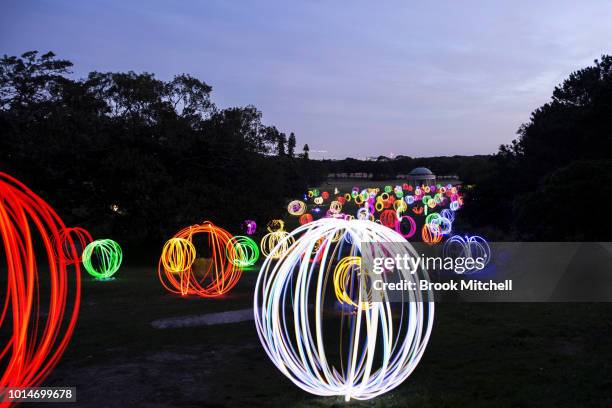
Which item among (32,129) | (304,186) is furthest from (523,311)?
(304,186)

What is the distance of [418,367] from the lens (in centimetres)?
979

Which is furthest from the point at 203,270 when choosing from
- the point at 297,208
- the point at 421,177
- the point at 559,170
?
the point at 421,177

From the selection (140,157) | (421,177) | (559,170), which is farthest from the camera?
(421,177)

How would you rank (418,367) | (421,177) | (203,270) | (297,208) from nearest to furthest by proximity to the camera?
(418,367) → (203,270) → (297,208) → (421,177)

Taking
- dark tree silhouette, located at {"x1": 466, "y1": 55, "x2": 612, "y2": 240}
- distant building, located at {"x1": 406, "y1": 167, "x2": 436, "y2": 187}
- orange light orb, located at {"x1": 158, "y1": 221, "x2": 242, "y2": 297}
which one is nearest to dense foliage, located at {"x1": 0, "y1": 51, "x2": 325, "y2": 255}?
orange light orb, located at {"x1": 158, "y1": 221, "x2": 242, "y2": 297}

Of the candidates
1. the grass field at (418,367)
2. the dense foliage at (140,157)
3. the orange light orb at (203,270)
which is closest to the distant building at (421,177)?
the dense foliage at (140,157)

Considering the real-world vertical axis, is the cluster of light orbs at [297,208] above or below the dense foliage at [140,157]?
below

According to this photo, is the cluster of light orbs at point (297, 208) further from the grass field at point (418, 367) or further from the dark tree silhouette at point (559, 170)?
the grass field at point (418, 367)

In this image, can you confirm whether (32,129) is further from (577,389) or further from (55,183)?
(577,389)

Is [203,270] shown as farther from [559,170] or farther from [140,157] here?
[559,170]

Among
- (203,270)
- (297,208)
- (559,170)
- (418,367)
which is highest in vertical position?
(559,170)

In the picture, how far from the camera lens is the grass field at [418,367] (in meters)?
8.21

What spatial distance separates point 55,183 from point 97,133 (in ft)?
11.2

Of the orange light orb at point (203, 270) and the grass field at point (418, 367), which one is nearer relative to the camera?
the grass field at point (418, 367)
